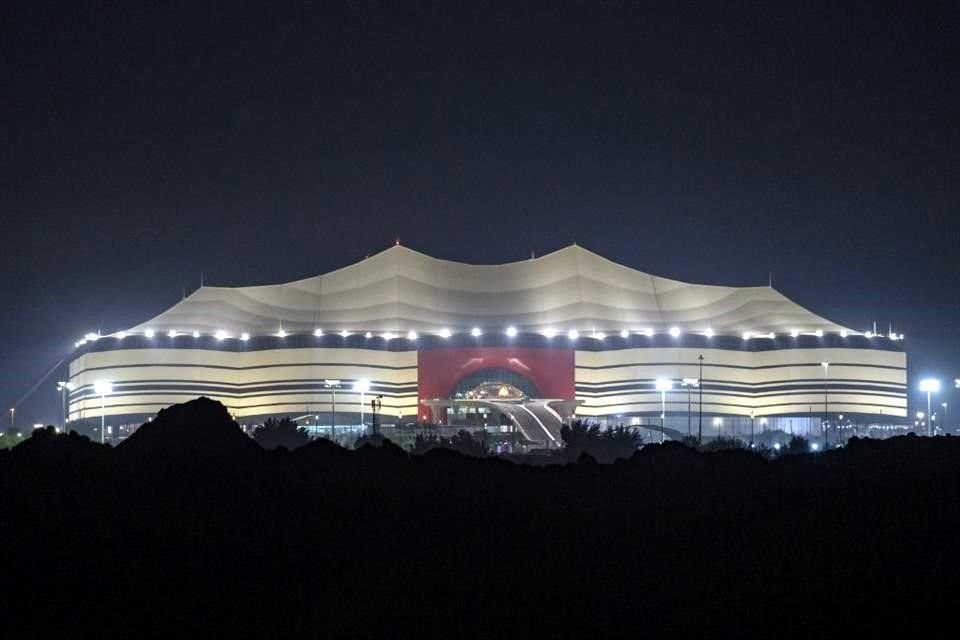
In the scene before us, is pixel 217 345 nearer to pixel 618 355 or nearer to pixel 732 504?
pixel 618 355

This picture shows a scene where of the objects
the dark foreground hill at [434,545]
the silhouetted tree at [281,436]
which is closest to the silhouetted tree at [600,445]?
the silhouetted tree at [281,436]

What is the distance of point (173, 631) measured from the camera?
53.3 feet

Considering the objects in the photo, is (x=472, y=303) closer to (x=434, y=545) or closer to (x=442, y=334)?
(x=442, y=334)

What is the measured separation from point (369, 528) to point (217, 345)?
109 metres

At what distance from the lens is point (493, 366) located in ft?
408

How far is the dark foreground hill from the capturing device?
54.9 feet

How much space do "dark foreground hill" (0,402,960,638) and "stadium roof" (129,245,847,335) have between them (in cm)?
10539

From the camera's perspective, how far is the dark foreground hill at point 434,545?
1672 cm

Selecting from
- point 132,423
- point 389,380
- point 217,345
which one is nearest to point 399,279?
point 389,380

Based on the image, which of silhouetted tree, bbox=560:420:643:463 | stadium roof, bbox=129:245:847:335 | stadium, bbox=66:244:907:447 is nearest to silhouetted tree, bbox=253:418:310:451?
silhouetted tree, bbox=560:420:643:463

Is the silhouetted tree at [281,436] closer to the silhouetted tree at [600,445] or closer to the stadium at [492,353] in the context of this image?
the silhouetted tree at [600,445]

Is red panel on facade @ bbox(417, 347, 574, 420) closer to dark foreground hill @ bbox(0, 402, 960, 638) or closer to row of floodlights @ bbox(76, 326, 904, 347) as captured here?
row of floodlights @ bbox(76, 326, 904, 347)

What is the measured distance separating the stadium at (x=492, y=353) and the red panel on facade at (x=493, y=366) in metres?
0.14

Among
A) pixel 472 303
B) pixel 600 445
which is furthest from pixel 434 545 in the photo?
pixel 472 303
